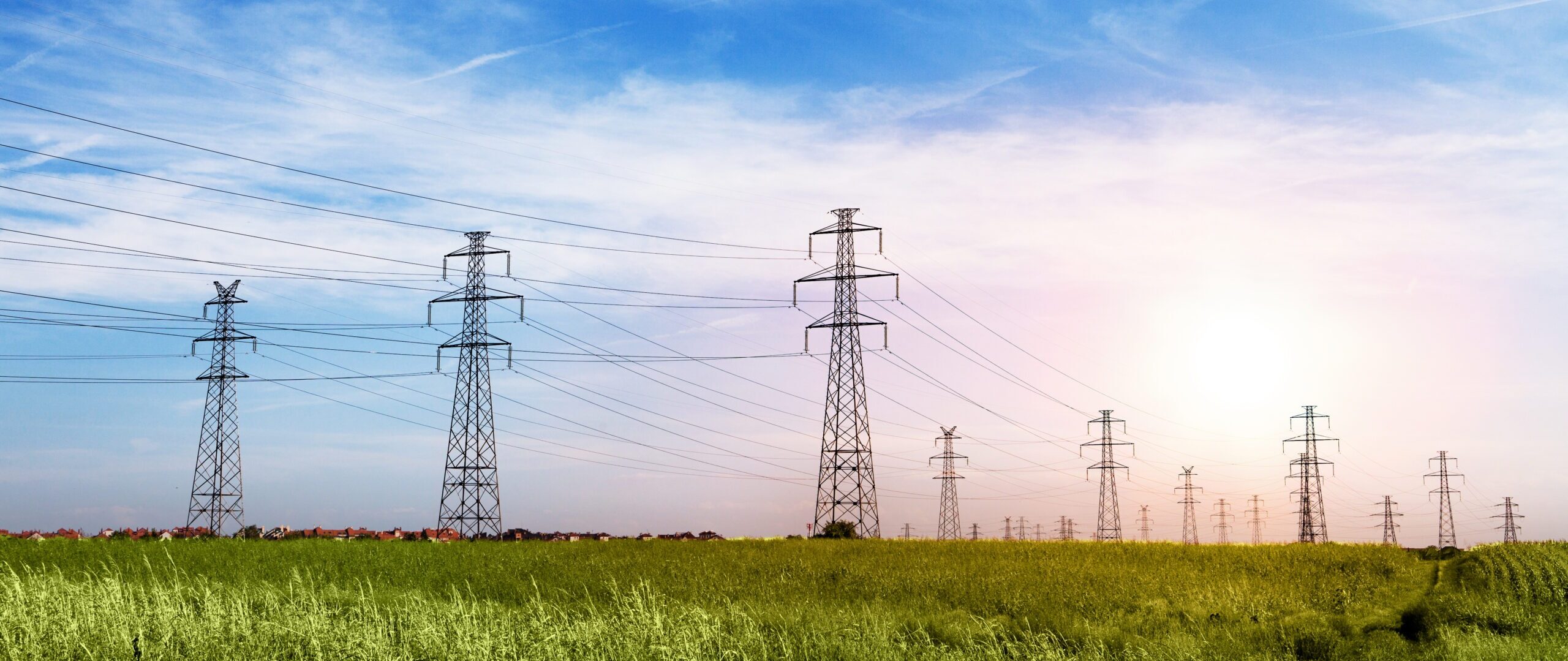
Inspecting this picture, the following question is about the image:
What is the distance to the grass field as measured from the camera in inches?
768

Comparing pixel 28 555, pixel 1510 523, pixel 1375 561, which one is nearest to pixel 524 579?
pixel 28 555

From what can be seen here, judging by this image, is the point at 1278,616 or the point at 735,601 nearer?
the point at 1278,616

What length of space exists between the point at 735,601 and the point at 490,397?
23007 mm

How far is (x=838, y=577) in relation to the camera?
3266 centimetres

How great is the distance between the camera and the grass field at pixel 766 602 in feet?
64.0

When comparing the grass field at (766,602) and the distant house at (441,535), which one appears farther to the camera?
the distant house at (441,535)

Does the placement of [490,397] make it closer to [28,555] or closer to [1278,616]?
[28,555]

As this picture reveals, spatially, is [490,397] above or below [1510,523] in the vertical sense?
above

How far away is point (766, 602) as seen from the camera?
2748 cm

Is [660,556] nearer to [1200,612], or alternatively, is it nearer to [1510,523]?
[1200,612]

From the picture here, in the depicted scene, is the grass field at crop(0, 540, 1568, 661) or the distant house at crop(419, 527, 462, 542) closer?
the grass field at crop(0, 540, 1568, 661)

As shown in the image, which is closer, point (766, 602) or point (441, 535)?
point (766, 602)

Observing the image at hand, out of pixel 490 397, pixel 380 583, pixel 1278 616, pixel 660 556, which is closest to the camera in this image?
pixel 1278 616

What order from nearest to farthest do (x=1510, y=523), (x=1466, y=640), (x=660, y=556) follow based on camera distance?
(x=1466, y=640), (x=660, y=556), (x=1510, y=523)
